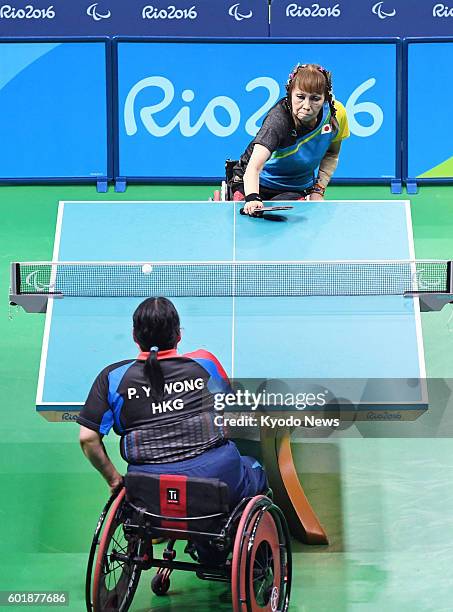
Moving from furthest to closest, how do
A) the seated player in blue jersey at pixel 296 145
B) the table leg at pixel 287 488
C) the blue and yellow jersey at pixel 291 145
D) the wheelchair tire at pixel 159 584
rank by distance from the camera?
the blue and yellow jersey at pixel 291 145 → the seated player in blue jersey at pixel 296 145 → the table leg at pixel 287 488 → the wheelchair tire at pixel 159 584

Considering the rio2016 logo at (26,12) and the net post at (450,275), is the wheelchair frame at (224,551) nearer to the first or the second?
the net post at (450,275)

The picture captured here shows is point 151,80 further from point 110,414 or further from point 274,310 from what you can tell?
point 110,414

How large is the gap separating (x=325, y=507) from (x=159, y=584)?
129cm

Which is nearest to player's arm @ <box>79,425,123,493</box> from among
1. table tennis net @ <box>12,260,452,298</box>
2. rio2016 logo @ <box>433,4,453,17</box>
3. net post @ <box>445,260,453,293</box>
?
table tennis net @ <box>12,260,452,298</box>

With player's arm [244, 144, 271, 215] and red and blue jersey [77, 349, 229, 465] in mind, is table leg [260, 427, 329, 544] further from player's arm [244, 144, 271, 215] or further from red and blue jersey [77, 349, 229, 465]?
player's arm [244, 144, 271, 215]

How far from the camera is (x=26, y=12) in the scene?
1316cm

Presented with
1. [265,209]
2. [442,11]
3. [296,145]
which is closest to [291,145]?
[296,145]

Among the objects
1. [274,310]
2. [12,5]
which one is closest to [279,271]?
[274,310]

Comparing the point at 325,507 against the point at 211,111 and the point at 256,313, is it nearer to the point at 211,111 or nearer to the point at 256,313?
the point at 256,313

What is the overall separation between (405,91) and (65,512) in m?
5.84

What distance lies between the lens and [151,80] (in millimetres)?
11086

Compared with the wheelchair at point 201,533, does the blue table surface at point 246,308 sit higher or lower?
higher

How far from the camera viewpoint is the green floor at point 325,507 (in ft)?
19.7

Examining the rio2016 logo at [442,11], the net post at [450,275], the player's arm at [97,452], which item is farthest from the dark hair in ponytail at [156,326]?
the rio2016 logo at [442,11]
